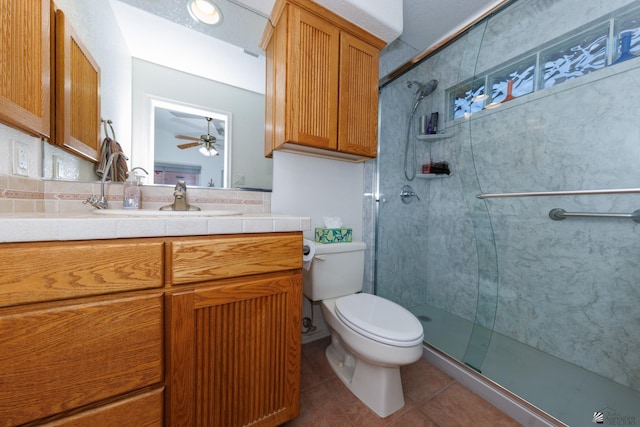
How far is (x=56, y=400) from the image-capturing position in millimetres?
542

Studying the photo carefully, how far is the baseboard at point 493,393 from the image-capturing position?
98cm

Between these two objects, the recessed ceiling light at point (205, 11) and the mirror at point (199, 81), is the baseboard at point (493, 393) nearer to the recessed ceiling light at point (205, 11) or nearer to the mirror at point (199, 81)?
the mirror at point (199, 81)

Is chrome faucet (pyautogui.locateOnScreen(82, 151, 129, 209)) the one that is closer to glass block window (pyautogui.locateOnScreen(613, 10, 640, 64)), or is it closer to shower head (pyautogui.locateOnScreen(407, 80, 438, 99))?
shower head (pyautogui.locateOnScreen(407, 80, 438, 99))

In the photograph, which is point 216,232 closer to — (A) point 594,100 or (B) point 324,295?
(B) point 324,295

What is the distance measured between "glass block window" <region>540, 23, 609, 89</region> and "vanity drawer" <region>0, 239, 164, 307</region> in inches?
89.8

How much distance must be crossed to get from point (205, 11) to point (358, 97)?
94 cm

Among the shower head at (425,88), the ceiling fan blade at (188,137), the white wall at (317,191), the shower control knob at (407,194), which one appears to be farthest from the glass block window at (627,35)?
the ceiling fan blade at (188,137)

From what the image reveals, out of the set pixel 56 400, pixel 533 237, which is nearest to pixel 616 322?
pixel 533 237

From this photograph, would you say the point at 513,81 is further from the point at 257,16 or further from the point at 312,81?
the point at 257,16

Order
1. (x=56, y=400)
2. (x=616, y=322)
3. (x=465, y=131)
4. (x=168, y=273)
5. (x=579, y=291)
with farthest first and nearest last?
(x=465, y=131) < (x=579, y=291) < (x=616, y=322) < (x=168, y=273) < (x=56, y=400)

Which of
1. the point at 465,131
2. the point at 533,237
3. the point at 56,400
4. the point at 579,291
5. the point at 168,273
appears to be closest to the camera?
the point at 56,400

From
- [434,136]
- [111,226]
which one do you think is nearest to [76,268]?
[111,226]

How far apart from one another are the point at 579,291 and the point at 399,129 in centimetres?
153

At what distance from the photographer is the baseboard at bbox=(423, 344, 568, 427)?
0.98 m
